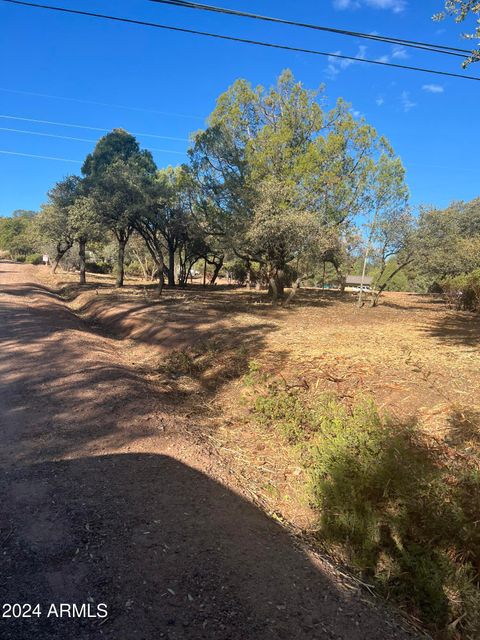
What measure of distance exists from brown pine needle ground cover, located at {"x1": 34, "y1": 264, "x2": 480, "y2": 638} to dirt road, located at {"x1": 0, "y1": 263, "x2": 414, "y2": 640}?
725 mm

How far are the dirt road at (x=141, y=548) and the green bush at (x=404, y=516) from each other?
514 millimetres

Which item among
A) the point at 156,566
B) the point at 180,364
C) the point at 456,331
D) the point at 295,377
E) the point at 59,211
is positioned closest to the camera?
the point at 156,566

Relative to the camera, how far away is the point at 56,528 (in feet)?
10.0

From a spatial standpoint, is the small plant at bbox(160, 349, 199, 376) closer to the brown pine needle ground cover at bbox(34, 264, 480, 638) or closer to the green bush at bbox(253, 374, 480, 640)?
the brown pine needle ground cover at bbox(34, 264, 480, 638)

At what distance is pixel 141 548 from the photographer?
9.75ft

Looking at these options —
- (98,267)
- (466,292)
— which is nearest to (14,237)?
(98,267)

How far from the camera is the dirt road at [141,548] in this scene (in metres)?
2.41

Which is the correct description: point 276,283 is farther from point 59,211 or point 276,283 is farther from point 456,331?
point 59,211

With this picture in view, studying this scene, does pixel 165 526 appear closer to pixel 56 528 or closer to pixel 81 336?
pixel 56 528

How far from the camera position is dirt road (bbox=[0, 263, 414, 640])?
2408mm

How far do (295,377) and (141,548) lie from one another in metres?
5.02

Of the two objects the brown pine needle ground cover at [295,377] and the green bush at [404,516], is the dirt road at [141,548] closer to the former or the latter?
the green bush at [404,516]

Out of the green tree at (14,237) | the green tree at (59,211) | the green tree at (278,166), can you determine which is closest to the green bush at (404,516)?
the green tree at (278,166)

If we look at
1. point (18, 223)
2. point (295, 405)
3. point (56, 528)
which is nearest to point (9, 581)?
point (56, 528)
